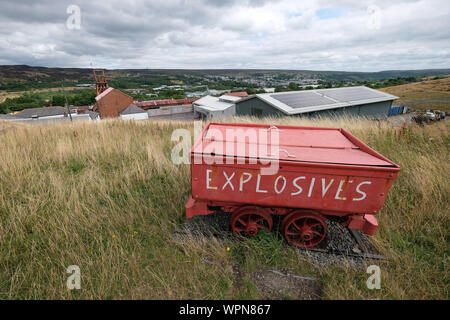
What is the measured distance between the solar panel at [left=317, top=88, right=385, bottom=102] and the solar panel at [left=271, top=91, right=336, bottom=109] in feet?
4.09

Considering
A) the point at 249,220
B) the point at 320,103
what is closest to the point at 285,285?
the point at 249,220

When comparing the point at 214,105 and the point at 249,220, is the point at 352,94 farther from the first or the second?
the point at 214,105

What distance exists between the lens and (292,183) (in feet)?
8.27

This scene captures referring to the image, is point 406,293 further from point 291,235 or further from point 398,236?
point 291,235

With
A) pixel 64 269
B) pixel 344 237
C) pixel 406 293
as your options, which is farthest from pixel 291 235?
pixel 64 269

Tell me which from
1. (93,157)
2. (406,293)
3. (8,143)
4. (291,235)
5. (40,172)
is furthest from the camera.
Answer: (8,143)

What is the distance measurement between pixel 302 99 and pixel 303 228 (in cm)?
1244

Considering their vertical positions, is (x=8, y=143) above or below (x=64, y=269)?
above

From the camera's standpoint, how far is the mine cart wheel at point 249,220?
2.88 m

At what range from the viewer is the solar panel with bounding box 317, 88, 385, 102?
14.4m

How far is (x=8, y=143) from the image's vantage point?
19.3 feet

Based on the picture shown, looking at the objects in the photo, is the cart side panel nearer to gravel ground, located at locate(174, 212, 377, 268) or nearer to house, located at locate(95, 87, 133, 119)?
gravel ground, located at locate(174, 212, 377, 268)
